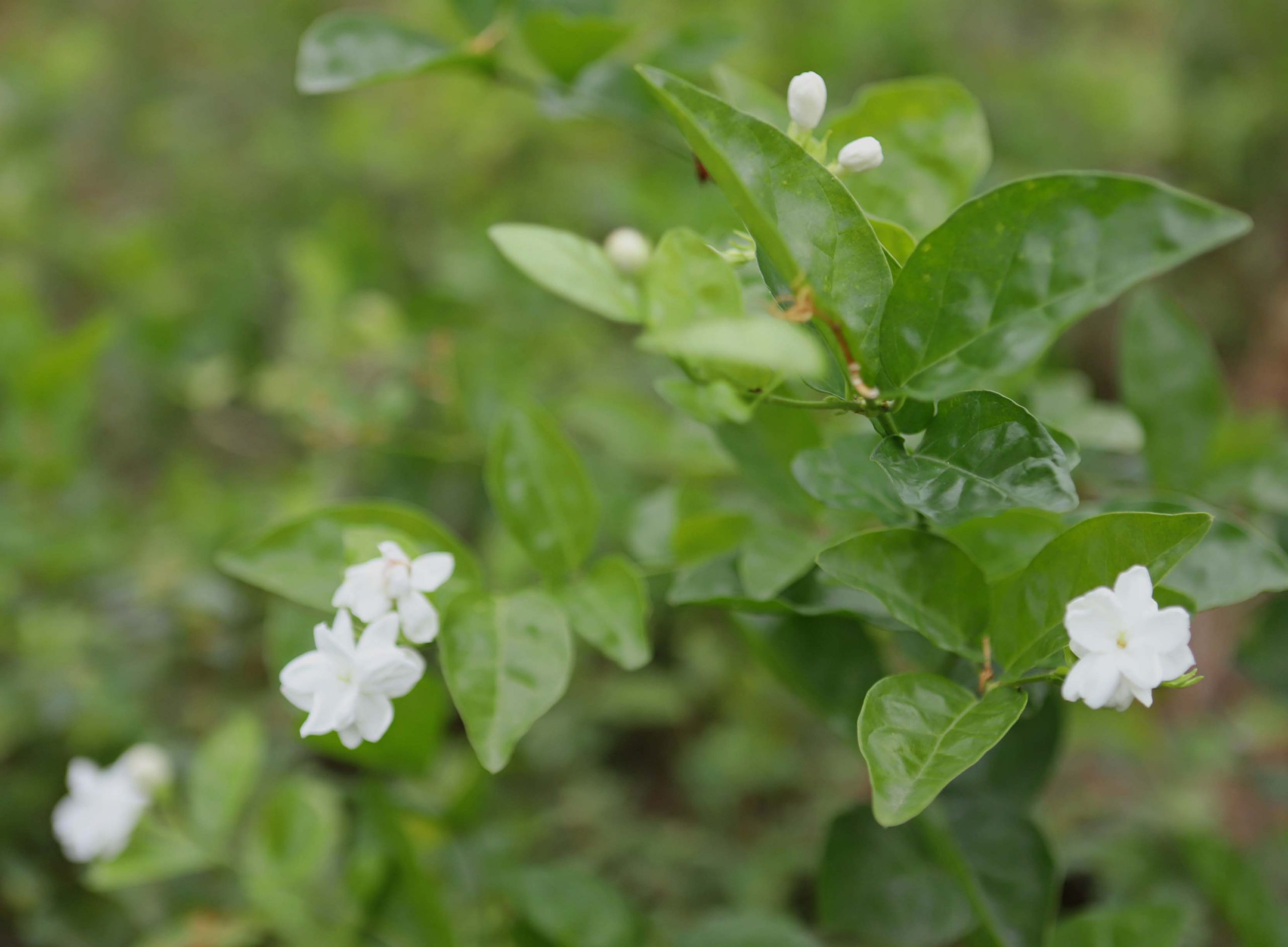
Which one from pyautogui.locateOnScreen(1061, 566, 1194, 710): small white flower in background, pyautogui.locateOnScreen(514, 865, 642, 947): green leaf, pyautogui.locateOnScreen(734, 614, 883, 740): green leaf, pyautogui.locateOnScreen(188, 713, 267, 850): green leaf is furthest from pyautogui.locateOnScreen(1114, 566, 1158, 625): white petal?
pyautogui.locateOnScreen(188, 713, 267, 850): green leaf

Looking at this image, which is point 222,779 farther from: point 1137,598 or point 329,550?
point 1137,598

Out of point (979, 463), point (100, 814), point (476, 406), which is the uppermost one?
point (979, 463)

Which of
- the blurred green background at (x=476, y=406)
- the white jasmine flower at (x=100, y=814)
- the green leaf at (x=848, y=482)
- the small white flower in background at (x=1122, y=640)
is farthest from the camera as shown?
the blurred green background at (x=476, y=406)

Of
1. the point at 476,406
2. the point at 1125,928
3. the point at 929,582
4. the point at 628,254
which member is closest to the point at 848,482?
the point at 929,582

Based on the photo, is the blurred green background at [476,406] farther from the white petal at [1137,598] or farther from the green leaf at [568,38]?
the white petal at [1137,598]

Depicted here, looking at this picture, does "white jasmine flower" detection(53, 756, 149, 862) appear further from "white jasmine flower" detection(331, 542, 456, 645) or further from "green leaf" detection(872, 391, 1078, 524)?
"green leaf" detection(872, 391, 1078, 524)

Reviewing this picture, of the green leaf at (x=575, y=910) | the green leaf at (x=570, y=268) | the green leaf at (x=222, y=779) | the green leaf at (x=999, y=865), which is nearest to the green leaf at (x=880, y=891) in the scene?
the green leaf at (x=999, y=865)
